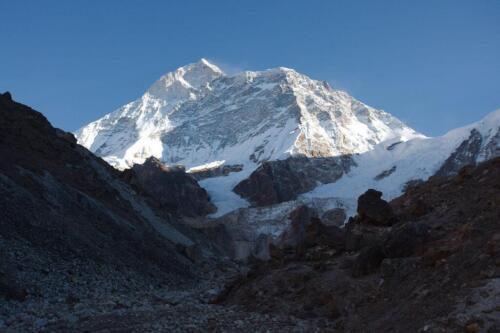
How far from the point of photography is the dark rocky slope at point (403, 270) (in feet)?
48.7

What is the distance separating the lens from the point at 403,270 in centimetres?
1861

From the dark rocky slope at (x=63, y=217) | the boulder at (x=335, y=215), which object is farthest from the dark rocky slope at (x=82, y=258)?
the boulder at (x=335, y=215)

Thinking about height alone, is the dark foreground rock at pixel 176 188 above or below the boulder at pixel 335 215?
above

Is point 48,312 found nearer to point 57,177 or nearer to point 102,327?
point 102,327

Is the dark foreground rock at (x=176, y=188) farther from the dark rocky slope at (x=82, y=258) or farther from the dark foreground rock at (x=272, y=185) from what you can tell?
the dark rocky slope at (x=82, y=258)

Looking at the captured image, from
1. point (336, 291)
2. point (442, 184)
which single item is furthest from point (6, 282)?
point (442, 184)

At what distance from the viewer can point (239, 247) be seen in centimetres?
11856

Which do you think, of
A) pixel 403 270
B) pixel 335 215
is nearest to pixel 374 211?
pixel 403 270

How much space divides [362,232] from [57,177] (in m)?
21.8

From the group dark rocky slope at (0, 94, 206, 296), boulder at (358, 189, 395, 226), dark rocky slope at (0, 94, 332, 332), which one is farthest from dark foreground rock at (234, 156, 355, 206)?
boulder at (358, 189, 395, 226)

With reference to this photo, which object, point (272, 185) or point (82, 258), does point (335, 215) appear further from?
point (82, 258)

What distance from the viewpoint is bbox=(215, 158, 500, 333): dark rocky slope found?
1484 centimetres

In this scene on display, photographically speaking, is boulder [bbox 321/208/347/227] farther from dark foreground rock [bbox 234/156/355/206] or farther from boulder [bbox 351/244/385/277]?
boulder [bbox 351/244/385/277]

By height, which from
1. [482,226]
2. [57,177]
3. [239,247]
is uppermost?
[239,247]
